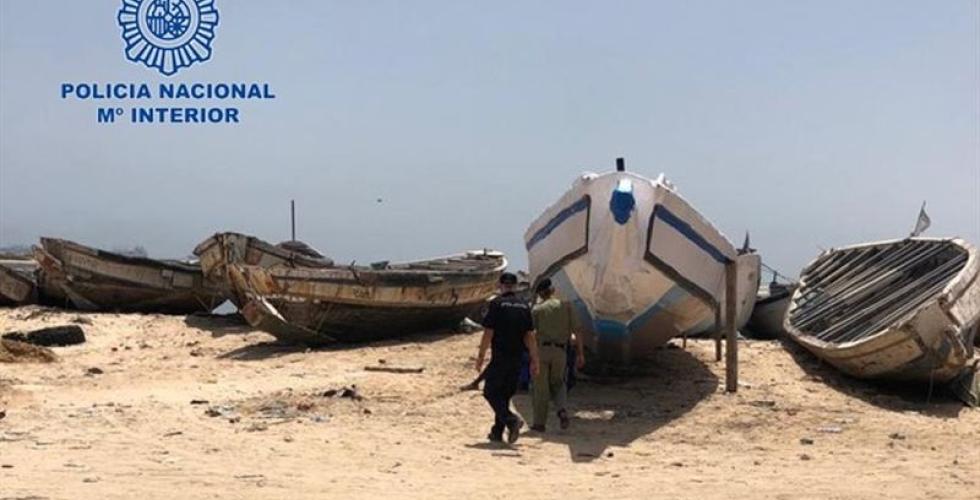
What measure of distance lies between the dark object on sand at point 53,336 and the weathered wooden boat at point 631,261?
9025mm

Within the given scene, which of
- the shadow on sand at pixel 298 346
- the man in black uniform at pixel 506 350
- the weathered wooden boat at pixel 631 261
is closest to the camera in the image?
the man in black uniform at pixel 506 350

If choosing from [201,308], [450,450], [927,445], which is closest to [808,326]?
[927,445]

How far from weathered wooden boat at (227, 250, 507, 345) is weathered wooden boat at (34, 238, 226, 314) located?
18.3 ft

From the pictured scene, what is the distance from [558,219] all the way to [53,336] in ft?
31.2

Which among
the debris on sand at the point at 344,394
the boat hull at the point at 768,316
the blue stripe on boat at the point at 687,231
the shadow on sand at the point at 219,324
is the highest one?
the blue stripe on boat at the point at 687,231

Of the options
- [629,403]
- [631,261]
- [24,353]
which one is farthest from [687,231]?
[24,353]

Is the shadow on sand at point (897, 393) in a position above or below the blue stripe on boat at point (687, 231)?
below

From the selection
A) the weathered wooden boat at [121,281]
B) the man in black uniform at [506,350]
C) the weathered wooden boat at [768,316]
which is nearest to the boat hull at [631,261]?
the man in black uniform at [506,350]

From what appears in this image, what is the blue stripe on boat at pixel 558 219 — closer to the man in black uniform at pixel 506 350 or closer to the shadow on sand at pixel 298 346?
the man in black uniform at pixel 506 350

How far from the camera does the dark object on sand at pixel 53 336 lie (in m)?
17.0

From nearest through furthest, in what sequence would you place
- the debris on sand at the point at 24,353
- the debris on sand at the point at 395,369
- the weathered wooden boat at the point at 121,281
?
the debris on sand at the point at 395,369 → the debris on sand at the point at 24,353 → the weathered wooden boat at the point at 121,281

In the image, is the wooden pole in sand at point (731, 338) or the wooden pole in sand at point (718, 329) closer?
the wooden pole in sand at point (731, 338)

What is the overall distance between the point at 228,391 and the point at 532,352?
4.38 metres

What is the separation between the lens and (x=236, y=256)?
20.9 metres
